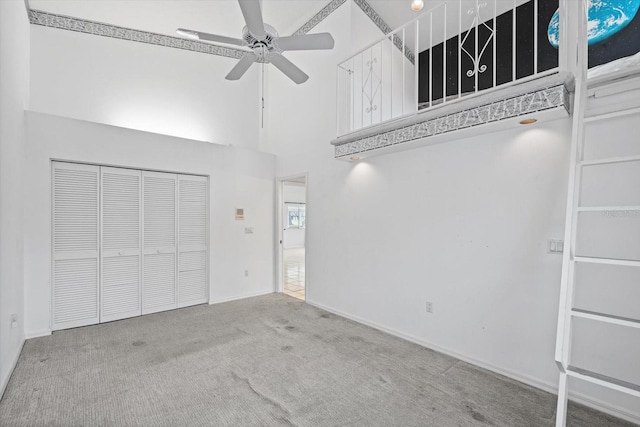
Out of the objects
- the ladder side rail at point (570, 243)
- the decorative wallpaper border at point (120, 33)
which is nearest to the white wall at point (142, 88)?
the decorative wallpaper border at point (120, 33)

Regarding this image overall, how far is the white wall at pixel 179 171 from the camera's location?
11.3ft

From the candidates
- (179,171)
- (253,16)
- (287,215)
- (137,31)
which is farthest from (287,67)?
(287,215)

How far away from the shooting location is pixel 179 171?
14.7ft

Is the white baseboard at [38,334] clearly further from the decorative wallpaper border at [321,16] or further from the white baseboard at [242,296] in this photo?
the decorative wallpaper border at [321,16]

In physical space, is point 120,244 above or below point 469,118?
below

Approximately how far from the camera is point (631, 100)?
82.8 inches

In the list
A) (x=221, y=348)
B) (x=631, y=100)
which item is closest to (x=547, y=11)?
(x=631, y=100)

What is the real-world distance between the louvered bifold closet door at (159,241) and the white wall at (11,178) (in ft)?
4.19

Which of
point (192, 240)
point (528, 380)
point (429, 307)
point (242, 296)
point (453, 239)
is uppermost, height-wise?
point (453, 239)

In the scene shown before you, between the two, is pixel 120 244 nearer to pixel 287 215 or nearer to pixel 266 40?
pixel 266 40

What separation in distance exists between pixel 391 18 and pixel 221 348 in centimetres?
541

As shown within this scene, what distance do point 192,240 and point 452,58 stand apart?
5.20 m

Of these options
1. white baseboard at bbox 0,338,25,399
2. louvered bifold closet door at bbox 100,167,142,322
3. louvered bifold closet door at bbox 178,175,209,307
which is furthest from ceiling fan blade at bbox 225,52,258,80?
white baseboard at bbox 0,338,25,399

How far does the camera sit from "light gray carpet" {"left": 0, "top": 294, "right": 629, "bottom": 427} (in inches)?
82.9
